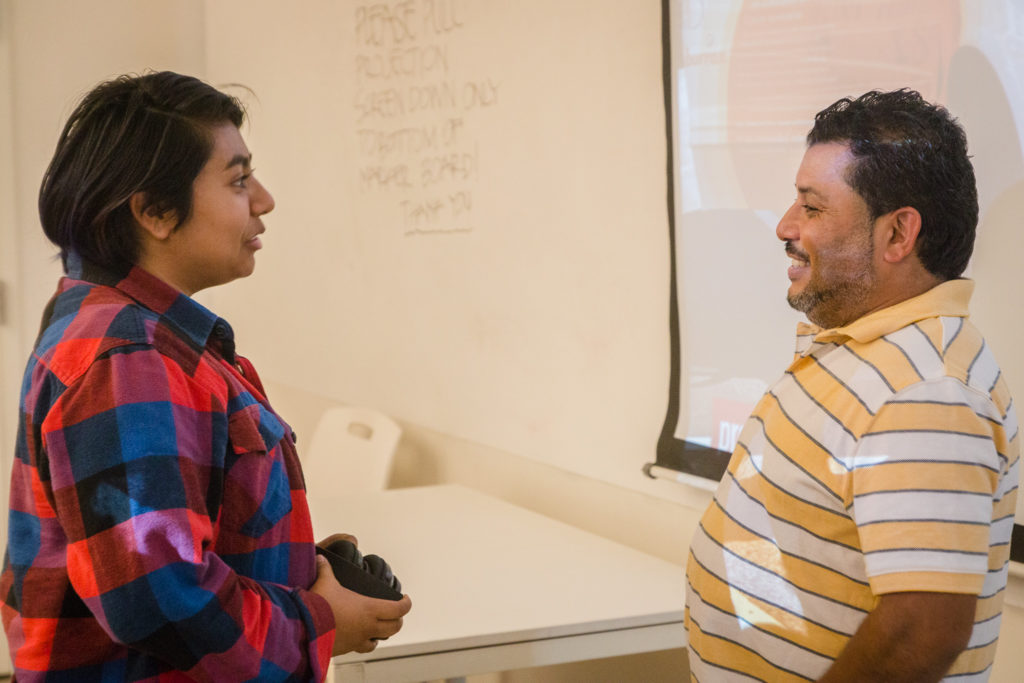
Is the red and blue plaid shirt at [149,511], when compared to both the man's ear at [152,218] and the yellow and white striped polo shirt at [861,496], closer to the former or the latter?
the man's ear at [152,218]

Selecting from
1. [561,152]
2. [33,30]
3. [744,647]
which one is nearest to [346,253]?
[561,152]

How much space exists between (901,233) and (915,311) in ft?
0.28

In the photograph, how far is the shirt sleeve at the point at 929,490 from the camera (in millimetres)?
914

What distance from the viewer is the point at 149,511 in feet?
2.89

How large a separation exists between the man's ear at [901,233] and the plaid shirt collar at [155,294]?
0.73 m

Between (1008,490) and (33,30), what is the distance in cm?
371

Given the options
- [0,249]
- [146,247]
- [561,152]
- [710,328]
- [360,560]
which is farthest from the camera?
[0,249]

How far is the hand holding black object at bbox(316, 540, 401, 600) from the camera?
1116 millimetres

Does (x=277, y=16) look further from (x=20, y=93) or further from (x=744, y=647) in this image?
(x=744, y=647)

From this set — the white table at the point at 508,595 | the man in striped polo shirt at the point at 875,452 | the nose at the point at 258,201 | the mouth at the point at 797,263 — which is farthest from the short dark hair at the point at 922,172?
the white table at the point at 508,595

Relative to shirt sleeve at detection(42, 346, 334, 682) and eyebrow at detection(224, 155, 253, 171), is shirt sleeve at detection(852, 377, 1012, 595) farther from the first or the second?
eyebrow at detection(224, 155, 253, 171)

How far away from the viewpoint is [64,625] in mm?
944

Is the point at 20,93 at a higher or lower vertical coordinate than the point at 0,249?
higher

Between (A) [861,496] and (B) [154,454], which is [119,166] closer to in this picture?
(B) [154,454]
